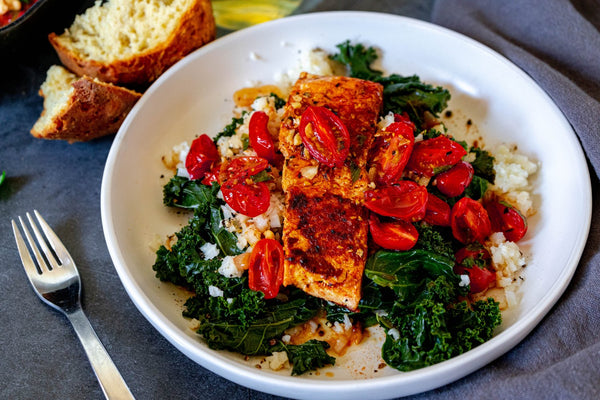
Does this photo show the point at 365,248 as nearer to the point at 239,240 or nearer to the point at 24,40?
the point at 239,240

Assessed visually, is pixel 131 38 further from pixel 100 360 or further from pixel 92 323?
pixel 100 360

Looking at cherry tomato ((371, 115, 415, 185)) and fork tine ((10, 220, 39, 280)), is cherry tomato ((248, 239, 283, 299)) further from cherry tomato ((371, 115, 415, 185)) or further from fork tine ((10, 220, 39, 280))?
fork tine ((10, 220, 39, 280))

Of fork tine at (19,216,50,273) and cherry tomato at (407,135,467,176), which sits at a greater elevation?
cherry tomato at (407,135,467,176)

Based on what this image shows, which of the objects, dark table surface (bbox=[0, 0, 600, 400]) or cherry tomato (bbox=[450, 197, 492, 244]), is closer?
dark table surface (bbox=[0, 0, 600, 400])

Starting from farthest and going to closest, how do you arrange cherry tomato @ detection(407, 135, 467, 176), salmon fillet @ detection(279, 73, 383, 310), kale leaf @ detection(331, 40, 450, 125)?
kale leaf @ detection(331, 40, 450, 125) → cherry tomato @ detection(407, 135, 467, 176) → salmon fillet @ detection(279, 73, 383, 310)

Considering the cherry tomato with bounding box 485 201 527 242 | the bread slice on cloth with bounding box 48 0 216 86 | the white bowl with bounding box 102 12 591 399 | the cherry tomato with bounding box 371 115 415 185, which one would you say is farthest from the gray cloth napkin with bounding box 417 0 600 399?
the bread slice on cloth with bounding box 48 0 216 86

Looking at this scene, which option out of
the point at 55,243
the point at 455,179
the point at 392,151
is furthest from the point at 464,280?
the point at 55,243

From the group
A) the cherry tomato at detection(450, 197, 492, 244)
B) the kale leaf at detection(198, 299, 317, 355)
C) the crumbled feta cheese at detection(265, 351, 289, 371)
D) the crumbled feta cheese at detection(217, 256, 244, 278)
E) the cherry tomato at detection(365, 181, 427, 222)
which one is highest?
the cherry tomato at detection(365, 181, 427, 222)

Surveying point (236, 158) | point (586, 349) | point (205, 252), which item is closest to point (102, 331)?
point (205, 252)
